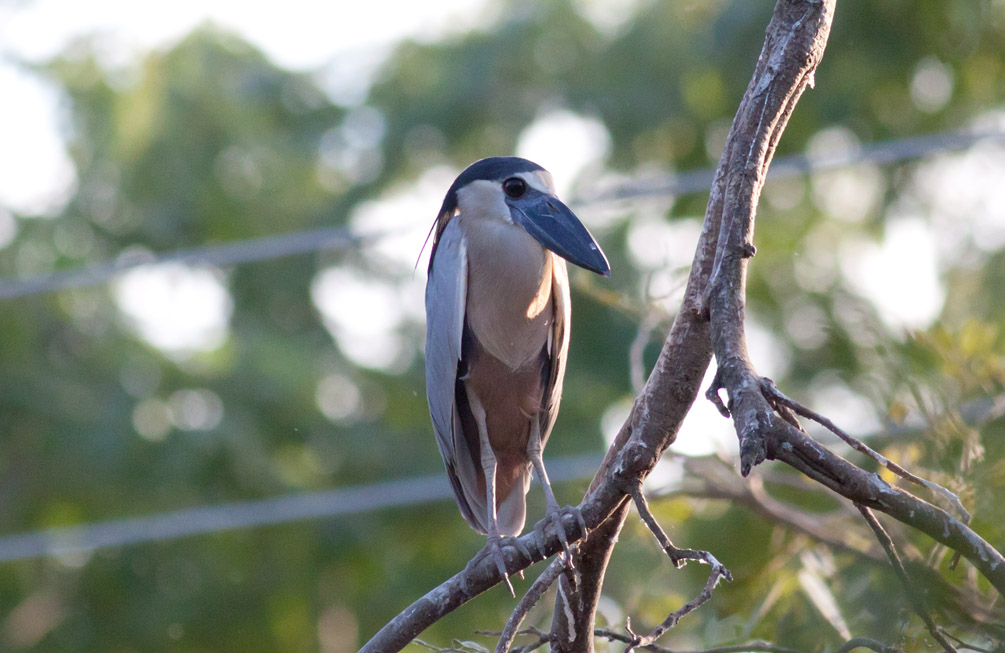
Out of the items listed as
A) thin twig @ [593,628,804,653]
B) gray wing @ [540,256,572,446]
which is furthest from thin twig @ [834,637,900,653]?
gray wing @ [540,256,572,446]

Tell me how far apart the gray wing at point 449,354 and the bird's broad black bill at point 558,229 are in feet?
0.71

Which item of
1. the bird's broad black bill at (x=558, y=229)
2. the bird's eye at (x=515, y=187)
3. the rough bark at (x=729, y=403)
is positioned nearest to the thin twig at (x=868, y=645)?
the rough bark at (x=729, y=403)

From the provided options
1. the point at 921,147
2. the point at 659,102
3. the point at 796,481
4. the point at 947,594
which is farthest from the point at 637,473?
the point at 659,102

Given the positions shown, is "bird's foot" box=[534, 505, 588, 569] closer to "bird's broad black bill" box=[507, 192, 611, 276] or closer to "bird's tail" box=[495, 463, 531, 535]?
"bird's broad black bill" box=[507, 192, 611, 276]

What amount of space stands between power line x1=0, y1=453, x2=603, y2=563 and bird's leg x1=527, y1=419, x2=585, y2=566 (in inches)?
137

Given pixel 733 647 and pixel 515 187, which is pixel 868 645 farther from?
pixel 515 187

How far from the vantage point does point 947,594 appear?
1.33m

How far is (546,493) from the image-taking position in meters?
2.53

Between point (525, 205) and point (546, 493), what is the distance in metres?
0.78

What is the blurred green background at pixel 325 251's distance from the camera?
7.02 m

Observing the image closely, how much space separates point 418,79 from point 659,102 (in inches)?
89.4

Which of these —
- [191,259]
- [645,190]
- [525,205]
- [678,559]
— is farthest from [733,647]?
[191,259]

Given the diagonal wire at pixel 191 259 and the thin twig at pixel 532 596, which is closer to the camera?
the thin twig at pixel 532 596

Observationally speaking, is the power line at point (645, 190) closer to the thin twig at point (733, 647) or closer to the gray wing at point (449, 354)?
the gray wing at point (449, 354)
